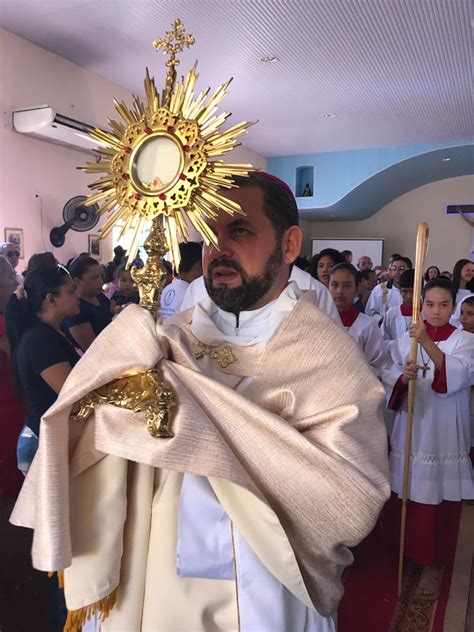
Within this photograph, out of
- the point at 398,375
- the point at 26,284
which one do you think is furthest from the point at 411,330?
the point at 26,284

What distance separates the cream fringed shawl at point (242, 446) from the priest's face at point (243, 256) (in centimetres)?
22

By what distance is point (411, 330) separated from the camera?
3.08 meters

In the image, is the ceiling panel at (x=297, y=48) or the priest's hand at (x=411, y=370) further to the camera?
the ceiling panel at (x=297, y=48)

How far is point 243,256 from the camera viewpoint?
4.27 ft

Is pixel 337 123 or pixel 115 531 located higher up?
pixel 337 123

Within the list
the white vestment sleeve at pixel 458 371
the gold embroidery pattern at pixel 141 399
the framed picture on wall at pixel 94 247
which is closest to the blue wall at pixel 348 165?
the framed picture on wall at pixel 94 247

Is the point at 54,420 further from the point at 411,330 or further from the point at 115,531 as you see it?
the point at 411,330

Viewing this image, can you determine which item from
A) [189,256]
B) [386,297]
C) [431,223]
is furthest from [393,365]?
[431,223]

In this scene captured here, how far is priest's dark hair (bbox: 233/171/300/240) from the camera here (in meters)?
1.37

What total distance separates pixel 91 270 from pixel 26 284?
1473 millimetres

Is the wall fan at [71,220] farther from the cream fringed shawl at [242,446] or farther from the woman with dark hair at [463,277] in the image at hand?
the cream fringed shawl at [242,446]

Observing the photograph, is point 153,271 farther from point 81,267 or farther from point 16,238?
point 16,238

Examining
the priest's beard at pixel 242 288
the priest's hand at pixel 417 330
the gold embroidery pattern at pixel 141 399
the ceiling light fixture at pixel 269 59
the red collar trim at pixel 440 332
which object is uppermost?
the ceiling light fixture at pixel 269 59

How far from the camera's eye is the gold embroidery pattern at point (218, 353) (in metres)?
1.35
